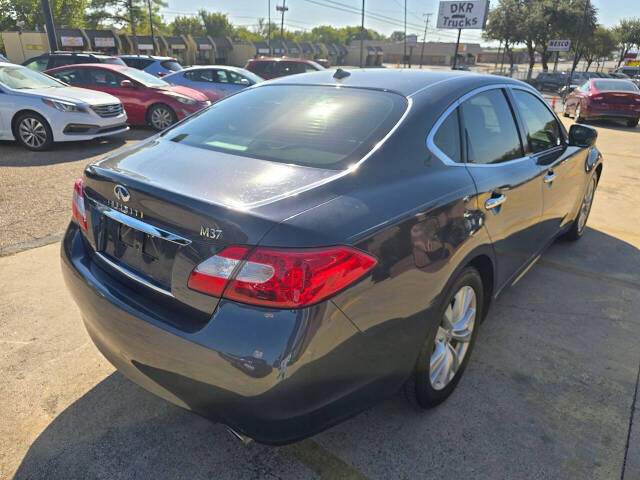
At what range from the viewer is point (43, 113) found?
7688 mm

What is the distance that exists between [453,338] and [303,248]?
1246mm

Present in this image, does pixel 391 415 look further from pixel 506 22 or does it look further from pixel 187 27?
pixel 187 27

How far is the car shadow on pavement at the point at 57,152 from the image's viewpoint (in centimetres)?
723

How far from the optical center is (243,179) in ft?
6.25

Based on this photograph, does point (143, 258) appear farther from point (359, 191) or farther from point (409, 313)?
point (409, 313)

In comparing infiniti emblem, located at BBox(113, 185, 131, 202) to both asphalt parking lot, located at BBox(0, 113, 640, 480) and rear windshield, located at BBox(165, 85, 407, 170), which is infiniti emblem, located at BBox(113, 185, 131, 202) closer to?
rear windshield, located at BBox(165, 85, 407, 170)

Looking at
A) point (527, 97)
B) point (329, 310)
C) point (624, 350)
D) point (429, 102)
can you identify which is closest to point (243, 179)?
point (329, 310)

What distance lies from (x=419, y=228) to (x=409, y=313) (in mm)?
353

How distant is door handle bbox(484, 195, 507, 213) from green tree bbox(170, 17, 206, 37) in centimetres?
10896

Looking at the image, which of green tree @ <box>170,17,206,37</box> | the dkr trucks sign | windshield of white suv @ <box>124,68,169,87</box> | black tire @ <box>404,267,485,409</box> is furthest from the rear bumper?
green tree @ <box>170,17,206,37</box>

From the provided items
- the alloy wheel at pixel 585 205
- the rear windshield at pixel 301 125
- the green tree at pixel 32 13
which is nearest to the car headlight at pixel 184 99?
the rear windshield at pixel 301 125

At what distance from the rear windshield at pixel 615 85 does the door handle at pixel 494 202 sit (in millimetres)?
15091

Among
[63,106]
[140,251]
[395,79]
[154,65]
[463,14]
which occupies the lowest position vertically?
[63,106]

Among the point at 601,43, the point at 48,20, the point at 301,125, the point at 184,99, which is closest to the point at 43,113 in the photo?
the point at 184,99
